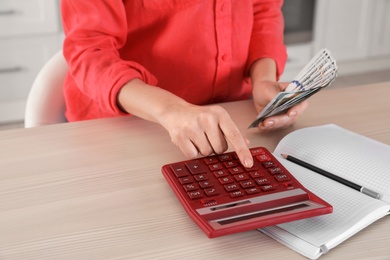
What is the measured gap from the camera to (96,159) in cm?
88

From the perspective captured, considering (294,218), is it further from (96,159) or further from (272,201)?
(96,159)

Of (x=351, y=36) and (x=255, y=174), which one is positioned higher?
(x=255, y=174)

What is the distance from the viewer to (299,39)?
2.84 meters

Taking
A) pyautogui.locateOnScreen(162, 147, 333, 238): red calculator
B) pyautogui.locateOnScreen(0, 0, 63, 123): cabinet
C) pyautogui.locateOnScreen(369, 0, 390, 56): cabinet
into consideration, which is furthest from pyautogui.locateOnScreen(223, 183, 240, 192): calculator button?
pyautogui.locateOnScreen(369, 0, 390, 56): cabinet

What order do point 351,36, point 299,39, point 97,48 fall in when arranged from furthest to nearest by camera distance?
point 351,36, point 299,39, point 97,48

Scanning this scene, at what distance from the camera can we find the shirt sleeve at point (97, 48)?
1.00 metres

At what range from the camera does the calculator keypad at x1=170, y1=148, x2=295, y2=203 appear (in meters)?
0.74

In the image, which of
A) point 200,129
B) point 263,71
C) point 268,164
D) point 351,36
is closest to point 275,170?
point 268,164

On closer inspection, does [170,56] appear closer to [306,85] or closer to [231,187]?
[306,85]

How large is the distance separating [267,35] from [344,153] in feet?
1.52

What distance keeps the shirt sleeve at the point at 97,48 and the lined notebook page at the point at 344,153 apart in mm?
292

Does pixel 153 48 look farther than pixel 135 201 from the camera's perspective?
Yes

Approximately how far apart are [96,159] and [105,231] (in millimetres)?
201

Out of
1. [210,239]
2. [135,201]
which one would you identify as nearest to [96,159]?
[135,201]
